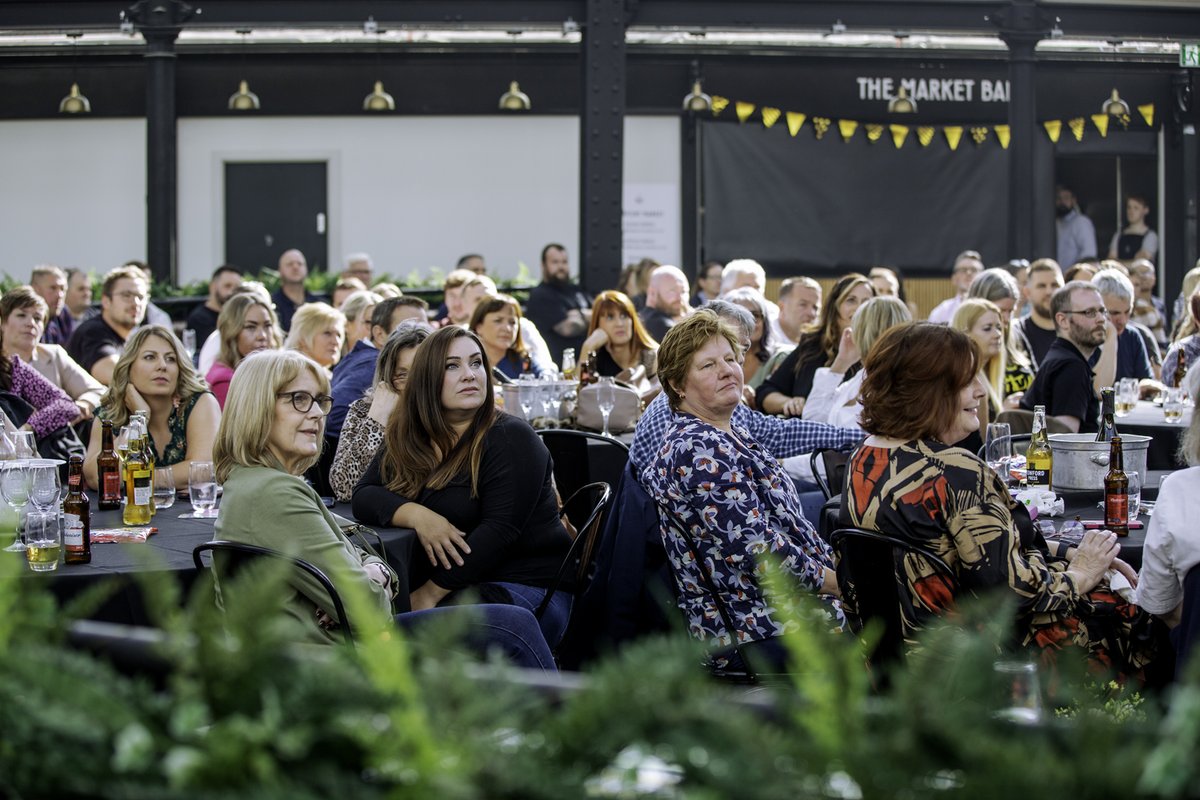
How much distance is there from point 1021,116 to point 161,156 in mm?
7387

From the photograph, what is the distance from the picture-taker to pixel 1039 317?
8125 millimetres

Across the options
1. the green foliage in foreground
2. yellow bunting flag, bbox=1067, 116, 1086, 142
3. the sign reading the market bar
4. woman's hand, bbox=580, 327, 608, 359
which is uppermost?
the sign reading the market bar

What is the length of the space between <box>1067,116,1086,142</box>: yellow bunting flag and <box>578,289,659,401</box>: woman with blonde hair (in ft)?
33.3

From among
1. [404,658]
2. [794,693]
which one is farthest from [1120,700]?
[404,658]

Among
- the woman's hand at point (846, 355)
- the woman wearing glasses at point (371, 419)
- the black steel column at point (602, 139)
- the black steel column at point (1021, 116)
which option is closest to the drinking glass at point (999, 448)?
the woman's hand at point (846, 355)

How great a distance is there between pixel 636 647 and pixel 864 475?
7.16 feet

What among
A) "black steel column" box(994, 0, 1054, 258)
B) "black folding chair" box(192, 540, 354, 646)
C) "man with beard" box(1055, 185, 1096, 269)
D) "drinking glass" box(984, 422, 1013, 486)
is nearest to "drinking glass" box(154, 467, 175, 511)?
"black folding chair" box(192, 540, 354, 646)

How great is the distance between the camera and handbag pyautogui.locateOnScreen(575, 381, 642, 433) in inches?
234

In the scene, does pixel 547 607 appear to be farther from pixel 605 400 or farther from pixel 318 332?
pixel 318 332

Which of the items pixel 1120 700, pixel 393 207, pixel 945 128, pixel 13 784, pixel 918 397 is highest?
pixel 945 128

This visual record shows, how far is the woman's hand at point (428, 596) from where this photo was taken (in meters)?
3.79

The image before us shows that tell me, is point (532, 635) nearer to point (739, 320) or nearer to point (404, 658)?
point (404, 658)

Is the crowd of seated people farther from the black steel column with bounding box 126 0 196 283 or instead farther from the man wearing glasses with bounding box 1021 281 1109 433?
the black steel column with bounding box 126 0 196 283

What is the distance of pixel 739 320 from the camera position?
6148mm
